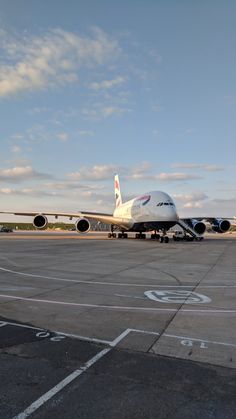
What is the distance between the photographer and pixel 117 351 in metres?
5.33

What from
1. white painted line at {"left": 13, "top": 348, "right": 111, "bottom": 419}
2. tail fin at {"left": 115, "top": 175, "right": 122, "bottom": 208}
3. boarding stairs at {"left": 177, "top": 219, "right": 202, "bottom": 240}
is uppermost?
tail fin at {"left": 115, "top": 175, "right": 122, "bottom": 208}

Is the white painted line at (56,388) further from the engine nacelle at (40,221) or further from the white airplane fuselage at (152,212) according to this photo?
the engine nacelle at (40,221)

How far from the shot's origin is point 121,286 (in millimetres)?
11062

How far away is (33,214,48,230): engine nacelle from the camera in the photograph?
41672 mm

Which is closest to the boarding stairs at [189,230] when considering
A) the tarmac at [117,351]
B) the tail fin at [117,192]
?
the tail fin at [117,192]

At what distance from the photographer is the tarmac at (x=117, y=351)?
3.81 m

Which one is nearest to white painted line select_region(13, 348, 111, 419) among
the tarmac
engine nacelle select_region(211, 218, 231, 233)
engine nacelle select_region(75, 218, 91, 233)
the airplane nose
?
the tarmac

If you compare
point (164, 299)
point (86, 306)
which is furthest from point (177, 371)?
point (164, 299)

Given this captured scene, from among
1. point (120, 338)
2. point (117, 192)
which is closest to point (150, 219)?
point (117, 192)

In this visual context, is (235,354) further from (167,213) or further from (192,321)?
(167,213)

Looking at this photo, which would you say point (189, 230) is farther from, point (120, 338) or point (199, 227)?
point (120, 338)

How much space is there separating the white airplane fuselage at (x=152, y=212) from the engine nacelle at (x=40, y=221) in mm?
8751

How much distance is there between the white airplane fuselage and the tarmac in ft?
77.8

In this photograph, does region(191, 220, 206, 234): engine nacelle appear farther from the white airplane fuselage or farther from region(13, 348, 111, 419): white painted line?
region(13, 348, 111, 419): white painted line
